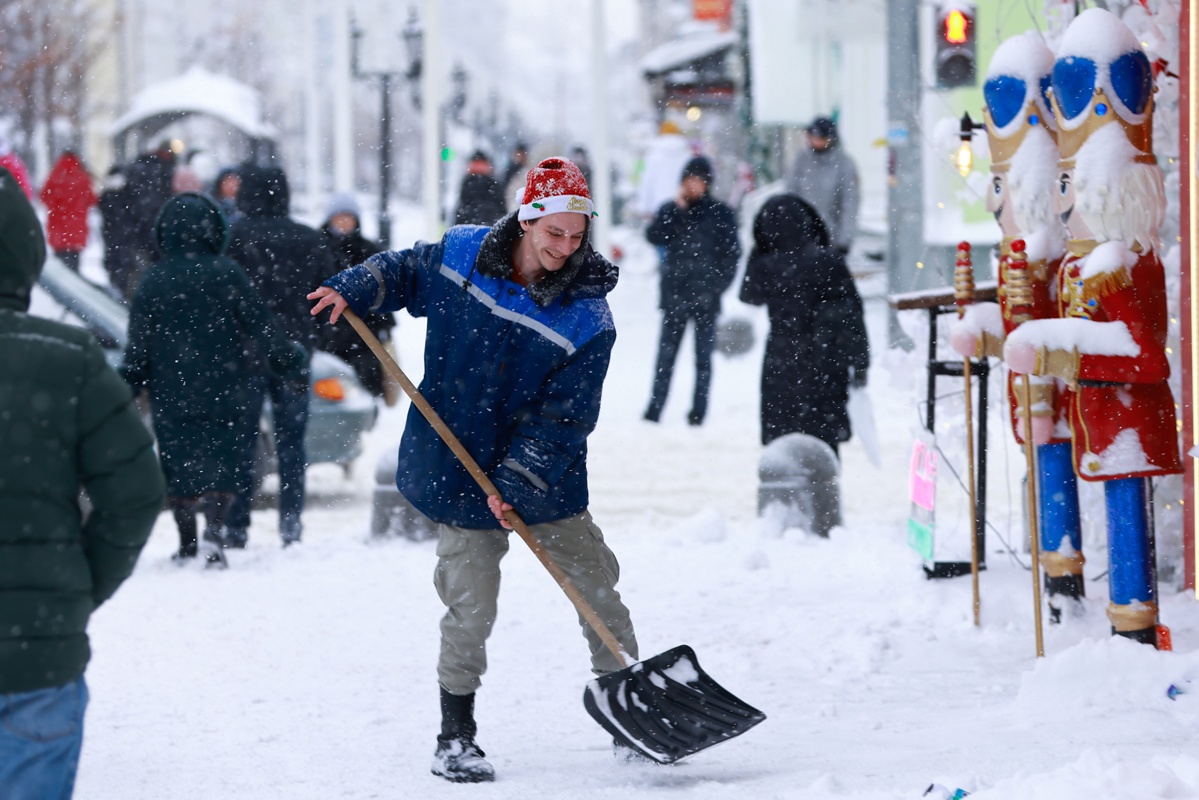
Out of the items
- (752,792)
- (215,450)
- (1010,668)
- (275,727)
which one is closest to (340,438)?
(215,450)

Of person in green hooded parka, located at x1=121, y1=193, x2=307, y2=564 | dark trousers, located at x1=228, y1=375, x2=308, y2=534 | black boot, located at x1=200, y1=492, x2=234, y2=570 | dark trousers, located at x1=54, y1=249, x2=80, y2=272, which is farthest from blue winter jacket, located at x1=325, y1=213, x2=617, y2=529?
dark trousers, located at x1=54, y1=249, x2=80, y2=272

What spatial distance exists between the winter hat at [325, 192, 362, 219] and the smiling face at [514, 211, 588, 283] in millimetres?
6080

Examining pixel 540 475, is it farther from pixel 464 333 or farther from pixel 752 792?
pixel 752 792

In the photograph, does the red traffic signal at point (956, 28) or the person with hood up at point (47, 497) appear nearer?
the person with hood up at point (47, 497)

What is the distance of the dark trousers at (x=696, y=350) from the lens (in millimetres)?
12039

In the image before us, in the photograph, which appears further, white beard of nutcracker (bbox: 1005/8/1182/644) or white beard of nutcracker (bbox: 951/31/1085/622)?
white beard of nutcracker (bbox: 951/31/1085/622)

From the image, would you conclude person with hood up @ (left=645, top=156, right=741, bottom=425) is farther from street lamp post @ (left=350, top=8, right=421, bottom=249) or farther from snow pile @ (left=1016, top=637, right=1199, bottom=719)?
street lamp post @ (left=350, top=8, right=421, bottom=249)

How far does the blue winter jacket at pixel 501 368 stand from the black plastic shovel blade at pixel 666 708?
19.7 inches

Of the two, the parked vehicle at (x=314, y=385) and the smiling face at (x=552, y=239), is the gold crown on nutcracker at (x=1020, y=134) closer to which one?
the smiling face at (x=552, y=239)

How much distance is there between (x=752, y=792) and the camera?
4137 millimetres

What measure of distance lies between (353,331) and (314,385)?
2.11ft

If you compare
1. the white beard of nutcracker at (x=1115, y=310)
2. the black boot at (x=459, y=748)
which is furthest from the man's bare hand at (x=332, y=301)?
the white beard of nutcracker at (x=1115, y=310)

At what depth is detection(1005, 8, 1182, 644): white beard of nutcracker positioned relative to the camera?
5.07m

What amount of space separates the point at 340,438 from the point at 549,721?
4.06 metres
